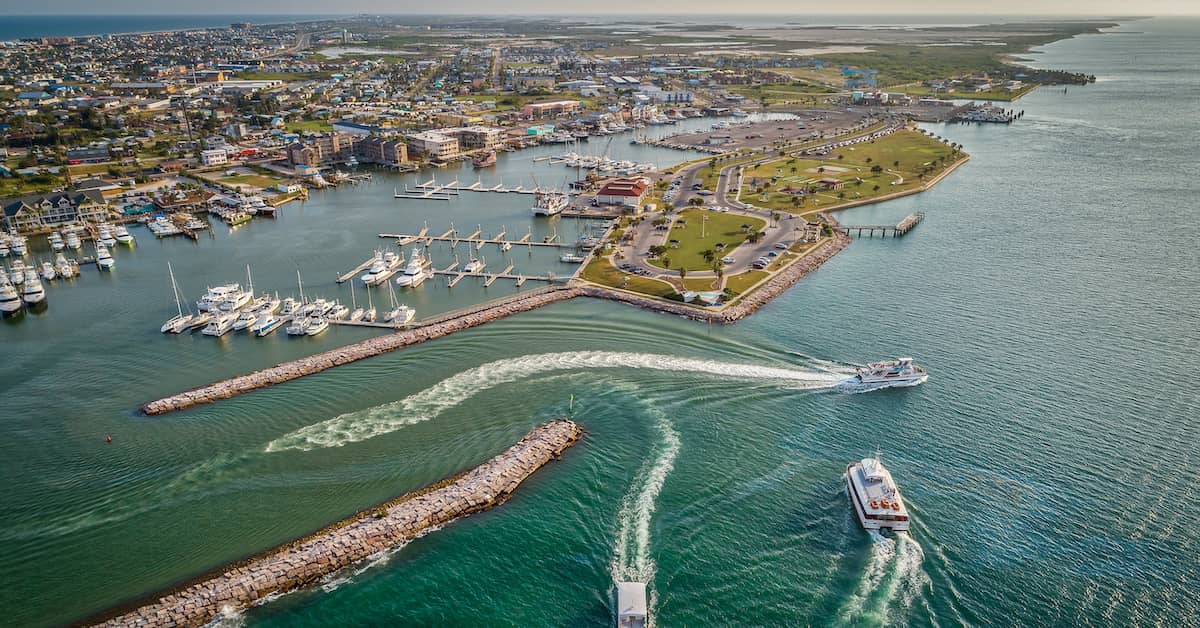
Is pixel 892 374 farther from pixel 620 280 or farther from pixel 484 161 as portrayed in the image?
pixel 484 161

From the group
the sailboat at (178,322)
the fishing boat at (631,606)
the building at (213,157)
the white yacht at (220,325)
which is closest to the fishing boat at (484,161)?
the building at (213,157)

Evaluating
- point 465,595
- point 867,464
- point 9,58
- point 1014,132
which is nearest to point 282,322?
point 465,595

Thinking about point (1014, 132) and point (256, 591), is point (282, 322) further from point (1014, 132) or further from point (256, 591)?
point (1014, 132)

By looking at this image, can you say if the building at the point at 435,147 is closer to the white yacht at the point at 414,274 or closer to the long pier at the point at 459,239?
the long pier at the point at 459,239

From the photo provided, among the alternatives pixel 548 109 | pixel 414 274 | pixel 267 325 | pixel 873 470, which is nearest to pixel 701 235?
pixel 414 274

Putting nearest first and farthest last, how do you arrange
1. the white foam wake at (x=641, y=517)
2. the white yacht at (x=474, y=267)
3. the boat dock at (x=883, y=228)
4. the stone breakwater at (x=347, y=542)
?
the stone breakwater at (x=347, y=542) < the white foam wake at (x=641, y=517) < the white yacht at (x=474, y=267) < the boat dock at (x=883, y=228)

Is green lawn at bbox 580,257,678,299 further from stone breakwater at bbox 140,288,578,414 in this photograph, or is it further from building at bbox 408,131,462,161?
building at bbox 408,131,462,161
